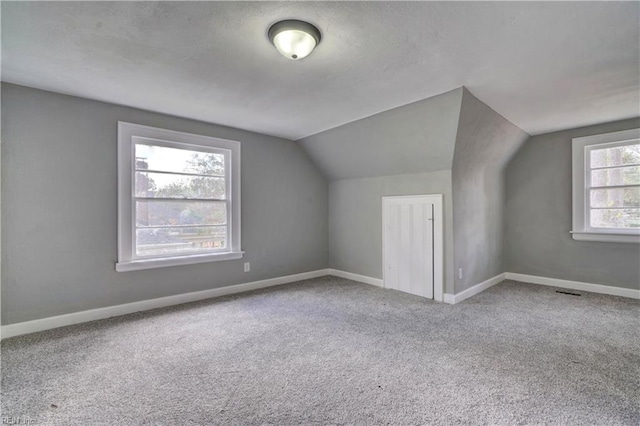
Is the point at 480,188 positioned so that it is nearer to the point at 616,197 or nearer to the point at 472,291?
the point at 472,291

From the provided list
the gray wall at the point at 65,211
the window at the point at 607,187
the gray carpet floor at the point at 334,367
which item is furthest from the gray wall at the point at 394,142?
the window at the point at 607,187

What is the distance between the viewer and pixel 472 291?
4.01 metres

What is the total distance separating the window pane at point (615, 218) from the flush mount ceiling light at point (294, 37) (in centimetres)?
450

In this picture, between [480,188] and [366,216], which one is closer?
[480,188]

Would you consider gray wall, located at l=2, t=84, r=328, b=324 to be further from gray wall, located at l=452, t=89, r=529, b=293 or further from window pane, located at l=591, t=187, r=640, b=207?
window pane, located at l=591, t=187, r=640, b=207

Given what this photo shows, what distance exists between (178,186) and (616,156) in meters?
5.62

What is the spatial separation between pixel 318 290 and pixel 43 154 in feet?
11.1

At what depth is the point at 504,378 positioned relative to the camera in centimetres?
203

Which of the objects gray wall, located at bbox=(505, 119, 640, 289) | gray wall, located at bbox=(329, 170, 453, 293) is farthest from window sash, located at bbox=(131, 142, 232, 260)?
gray wall, located at bbox=(505, 119, 640, 289)

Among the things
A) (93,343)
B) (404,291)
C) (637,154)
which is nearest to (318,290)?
(404,291)

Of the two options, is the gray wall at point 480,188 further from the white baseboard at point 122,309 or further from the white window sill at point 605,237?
the white baseboard at point 122,309

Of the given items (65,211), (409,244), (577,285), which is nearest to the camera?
(65,211)

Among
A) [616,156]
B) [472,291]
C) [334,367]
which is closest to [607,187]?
[616,156]

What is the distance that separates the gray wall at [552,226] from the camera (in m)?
3.95
